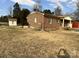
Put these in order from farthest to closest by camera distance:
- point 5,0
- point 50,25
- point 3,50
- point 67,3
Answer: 1. point 50,25
2. point 67,3
3. point 5,0
4. point 3,50

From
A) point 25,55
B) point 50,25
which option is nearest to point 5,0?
point 25,55

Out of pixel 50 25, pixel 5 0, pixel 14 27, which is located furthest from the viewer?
pixel 50 25

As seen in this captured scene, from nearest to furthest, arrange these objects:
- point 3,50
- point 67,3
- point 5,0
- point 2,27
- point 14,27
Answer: point 3,50 → point 5,0 → point 67,3 → point 2,27 → point 14,27

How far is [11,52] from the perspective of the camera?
237 inches

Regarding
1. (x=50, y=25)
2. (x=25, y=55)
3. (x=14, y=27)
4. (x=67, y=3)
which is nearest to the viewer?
(x=25, y=55)

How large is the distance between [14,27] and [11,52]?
6.98 meters

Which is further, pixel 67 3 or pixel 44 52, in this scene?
pixel 67 3

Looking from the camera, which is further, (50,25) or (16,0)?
(50,25)

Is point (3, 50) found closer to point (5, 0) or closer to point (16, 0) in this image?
point (5, 0)

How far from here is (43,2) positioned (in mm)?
8500

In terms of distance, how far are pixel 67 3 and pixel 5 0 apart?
242 cm

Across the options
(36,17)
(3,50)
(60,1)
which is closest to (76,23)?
(36,17)

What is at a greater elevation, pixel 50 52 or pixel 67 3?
pixel 67 3

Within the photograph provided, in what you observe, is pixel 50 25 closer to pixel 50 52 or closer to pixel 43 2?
pixel 43 2
